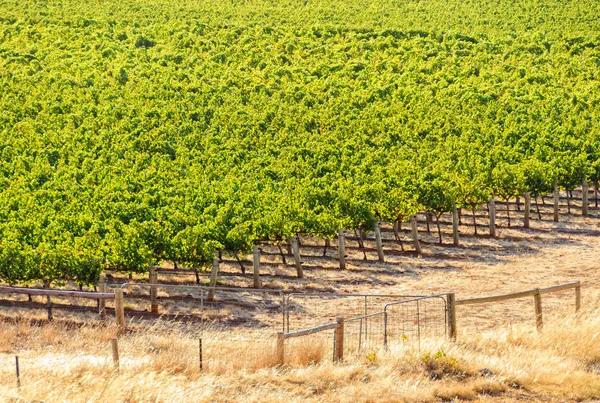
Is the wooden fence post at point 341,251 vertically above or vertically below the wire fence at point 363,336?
above

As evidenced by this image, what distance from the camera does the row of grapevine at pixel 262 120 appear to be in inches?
1661

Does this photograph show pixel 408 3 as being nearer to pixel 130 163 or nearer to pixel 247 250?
pixel 130 163

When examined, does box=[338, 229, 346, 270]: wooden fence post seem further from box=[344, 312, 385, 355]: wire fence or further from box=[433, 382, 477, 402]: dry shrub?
box=[433, 382, 477, 402]: dry shrub

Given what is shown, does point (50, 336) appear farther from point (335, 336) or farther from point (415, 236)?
A: point (415, 236)

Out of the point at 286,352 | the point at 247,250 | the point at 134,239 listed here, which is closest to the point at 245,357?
the point at 286,352

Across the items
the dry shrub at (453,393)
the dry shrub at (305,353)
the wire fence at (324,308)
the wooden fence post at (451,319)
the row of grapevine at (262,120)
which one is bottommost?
the wire fence at (324,308)

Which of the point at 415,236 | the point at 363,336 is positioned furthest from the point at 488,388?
the point at 415,236

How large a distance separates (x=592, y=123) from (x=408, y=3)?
58.8 m

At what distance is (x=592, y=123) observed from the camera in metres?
68.4

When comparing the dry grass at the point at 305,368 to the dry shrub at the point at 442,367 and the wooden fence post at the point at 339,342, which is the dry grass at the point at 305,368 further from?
the wooden fence post at the point at 339,342

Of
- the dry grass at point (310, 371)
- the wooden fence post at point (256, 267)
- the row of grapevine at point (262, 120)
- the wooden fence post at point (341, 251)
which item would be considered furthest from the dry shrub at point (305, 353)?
the wooden fence post at point (341, 251)

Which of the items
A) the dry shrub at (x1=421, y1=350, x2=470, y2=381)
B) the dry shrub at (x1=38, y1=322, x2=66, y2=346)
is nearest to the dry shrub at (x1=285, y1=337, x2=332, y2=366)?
the dry shrub at (x1=421, y1=350, x2=470, y2=381)

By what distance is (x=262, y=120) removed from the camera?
71.0 meters

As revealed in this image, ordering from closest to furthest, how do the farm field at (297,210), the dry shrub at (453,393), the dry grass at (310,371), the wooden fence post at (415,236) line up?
the dry grass at (310,371)
the dry shrub at (453,393)
the farm field at (297,210)
the wooden fence post at (415,236)
